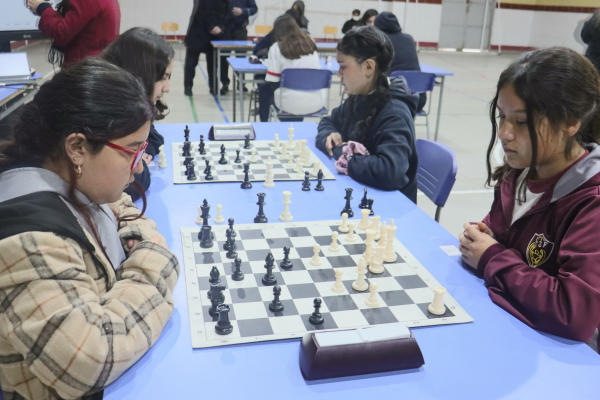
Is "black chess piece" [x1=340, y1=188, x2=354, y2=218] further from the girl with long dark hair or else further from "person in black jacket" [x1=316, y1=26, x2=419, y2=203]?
the girl with long dark hair

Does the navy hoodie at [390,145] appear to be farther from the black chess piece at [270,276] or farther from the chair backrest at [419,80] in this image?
→ the chair backrest at [419,80]

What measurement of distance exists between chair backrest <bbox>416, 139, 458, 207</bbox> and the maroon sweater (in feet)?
2.54

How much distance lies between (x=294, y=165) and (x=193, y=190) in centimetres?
55

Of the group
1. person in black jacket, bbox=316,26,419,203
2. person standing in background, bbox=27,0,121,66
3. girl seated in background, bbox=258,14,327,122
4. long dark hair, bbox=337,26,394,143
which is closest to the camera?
person in black jacket, bbox=316,26,419,203

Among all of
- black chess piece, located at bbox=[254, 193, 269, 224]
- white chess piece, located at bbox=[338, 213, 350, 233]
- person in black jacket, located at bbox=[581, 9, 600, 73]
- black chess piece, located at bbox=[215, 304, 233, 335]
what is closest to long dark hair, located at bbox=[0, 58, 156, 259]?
black chess piece, located at bbox=[215, 304, 233, 335]

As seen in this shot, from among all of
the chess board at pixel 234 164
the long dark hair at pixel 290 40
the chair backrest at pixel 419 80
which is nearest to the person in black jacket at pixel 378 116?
the chess board at pixel 234 164

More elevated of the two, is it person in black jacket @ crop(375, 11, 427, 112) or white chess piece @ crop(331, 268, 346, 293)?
person in black jacket @ crop(375, 11, 427, 112)

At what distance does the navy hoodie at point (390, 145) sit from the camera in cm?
233

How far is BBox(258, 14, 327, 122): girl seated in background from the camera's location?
5121 millimetres

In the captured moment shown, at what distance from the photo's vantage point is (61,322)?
3.27 feet

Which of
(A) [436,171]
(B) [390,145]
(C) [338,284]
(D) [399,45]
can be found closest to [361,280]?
(C) [338,284]

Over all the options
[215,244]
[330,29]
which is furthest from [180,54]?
[215,244]

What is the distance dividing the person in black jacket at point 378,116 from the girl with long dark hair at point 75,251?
1239 mm

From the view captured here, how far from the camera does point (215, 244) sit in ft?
5.63
